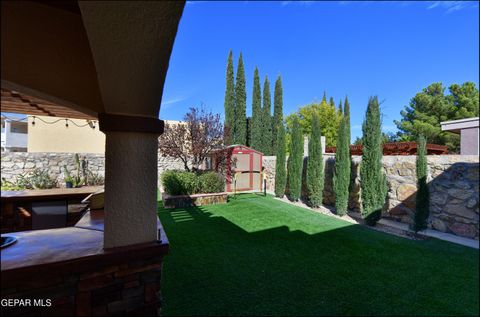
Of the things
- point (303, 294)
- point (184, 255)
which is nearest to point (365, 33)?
point (303, 294)

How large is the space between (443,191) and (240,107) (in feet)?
47.1

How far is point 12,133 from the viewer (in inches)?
64.7

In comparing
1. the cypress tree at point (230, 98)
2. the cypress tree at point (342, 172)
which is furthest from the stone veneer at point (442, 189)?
the cypress tree at point (230, 98)

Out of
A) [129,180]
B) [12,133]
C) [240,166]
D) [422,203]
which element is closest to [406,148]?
[422,203]

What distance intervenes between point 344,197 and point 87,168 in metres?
8.02

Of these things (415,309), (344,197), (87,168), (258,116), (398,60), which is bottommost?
(415,309)

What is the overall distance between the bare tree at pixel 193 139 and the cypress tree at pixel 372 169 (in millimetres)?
5927

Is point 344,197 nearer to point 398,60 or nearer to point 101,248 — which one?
point 398,60

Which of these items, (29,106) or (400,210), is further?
(400,210)

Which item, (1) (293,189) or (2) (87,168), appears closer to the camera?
(2) (87,168)

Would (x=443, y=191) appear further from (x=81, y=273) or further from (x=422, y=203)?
(x=81, y=273)

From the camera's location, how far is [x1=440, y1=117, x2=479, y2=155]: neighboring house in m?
4.96

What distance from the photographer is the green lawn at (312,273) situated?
2.39 metres

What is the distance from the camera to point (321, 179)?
7555mm
